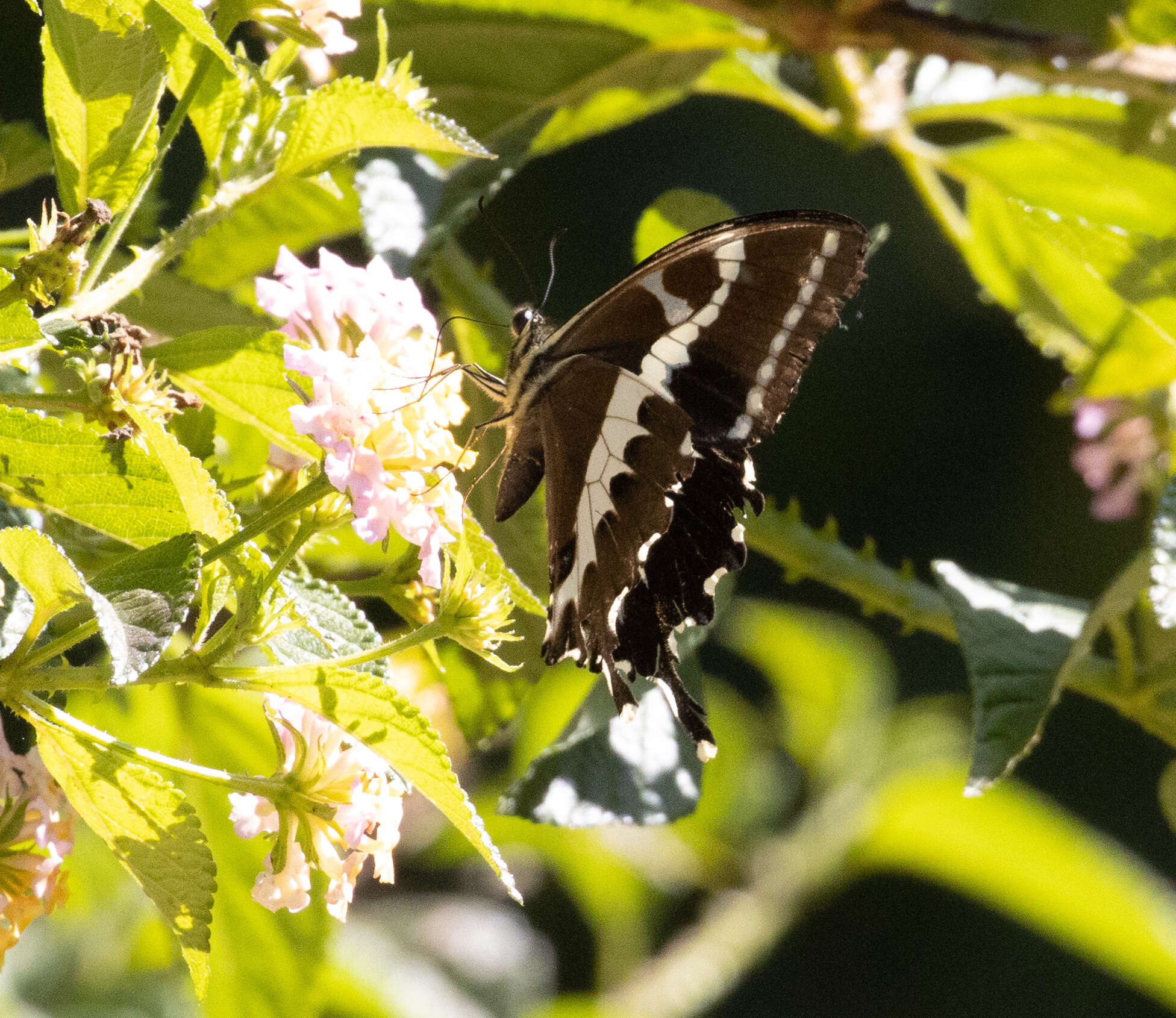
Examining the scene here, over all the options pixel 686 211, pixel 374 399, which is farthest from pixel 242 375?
pixel 686 211

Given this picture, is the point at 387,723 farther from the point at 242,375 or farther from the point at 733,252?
the point at 733,252

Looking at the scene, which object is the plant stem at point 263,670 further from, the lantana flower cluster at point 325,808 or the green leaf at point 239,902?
the green leaf at point 239,902

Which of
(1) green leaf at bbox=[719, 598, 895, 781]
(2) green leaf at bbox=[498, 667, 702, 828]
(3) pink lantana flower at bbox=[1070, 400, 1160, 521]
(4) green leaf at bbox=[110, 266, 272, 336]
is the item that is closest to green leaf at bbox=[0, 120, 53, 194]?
(4) green leaf at bbox=[110, 266, 272, 336]

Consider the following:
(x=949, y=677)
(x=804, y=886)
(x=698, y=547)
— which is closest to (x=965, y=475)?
(x=949, y=677)

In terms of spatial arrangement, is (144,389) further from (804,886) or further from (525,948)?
(804,886)

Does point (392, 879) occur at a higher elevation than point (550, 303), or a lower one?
higher

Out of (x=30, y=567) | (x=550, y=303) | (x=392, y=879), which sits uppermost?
(x=30, y=567)
